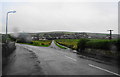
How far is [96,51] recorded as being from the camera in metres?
14.9

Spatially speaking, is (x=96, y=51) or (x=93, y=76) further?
(x=96, y=51)

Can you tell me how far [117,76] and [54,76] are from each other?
3.07 m

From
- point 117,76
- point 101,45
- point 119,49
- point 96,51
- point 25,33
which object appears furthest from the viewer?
point 25,33

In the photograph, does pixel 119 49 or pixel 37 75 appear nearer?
pixel 37 75

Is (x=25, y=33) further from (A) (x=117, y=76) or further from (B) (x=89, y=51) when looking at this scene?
(A) (x=117, y=76)

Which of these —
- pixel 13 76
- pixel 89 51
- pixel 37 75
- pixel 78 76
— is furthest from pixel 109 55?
pixel 13 76

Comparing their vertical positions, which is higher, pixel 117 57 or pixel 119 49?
pixel 119 49

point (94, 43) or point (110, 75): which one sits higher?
point (94, 43)

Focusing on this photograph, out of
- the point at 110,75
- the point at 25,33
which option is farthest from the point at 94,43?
the point at 25,33

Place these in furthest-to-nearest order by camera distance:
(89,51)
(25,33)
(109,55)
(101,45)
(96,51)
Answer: (25,33)
(89,51)
(96,51)
(101,45)
(109,55)

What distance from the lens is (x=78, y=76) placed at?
5691mm

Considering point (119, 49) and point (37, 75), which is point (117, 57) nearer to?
point (119, 49)

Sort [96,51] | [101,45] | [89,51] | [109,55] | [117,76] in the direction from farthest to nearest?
[89,51]
[96,51]
[101,45]
[109,55]
[117,76]

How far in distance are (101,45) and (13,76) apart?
1093 centimetres
